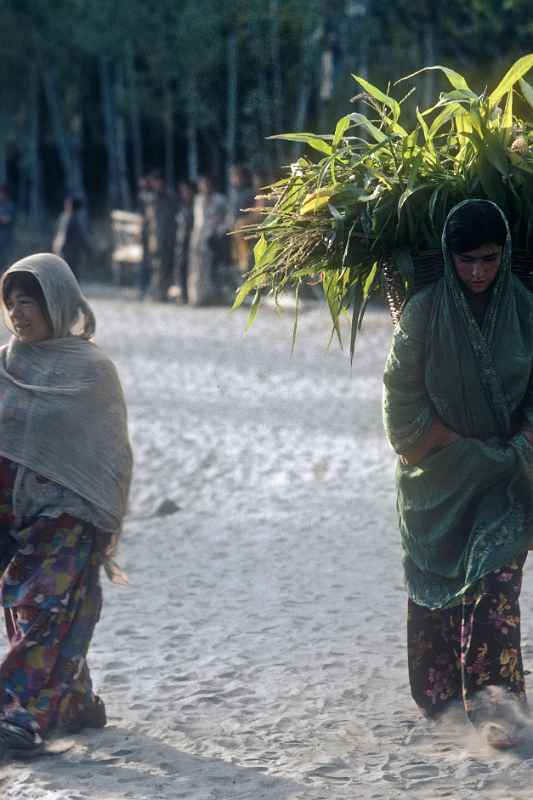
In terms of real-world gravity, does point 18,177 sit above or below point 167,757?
above

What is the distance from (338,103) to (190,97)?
9.74 metres

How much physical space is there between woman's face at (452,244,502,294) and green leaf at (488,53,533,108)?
0.50 metres

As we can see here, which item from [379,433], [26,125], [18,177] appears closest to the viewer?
[379,433]

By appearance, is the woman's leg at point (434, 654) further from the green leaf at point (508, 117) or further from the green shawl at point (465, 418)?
the green leaf at point (508, 117)

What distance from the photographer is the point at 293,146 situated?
89.9ft

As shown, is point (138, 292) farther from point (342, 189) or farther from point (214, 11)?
point (342, 189)

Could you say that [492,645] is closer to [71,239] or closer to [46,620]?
[46,620]

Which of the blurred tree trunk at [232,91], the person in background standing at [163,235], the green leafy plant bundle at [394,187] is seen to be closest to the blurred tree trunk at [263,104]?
the blurred tree trunk at [232,91]

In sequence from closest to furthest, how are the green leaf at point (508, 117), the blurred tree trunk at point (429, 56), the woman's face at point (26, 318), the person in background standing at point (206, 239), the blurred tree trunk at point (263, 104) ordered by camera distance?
the green leaf at point (508, 117) → the woman's face at point (26, 318) → the person in background standing at point (206, 239) → the blurred tree trunk at point (429, 56) → the blurred tree trunk at point (263, 104)

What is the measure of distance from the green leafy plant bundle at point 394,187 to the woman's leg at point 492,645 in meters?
0.83

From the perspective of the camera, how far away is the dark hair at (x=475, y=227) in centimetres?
424

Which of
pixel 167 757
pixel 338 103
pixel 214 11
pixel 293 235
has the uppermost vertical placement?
pixel 214 11

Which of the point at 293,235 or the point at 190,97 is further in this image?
the point at 190,97

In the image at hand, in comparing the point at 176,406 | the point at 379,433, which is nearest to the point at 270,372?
the point at 176,406
